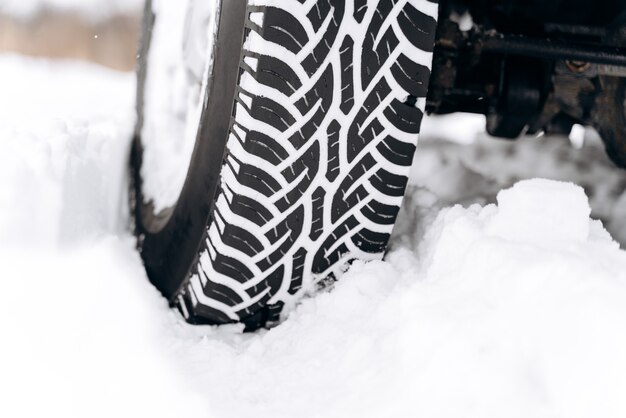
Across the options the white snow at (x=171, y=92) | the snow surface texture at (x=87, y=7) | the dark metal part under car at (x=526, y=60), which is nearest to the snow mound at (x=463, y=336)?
the dark metal part under car at (x=526, y=60)

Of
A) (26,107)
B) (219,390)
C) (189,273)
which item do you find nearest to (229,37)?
(189,273)

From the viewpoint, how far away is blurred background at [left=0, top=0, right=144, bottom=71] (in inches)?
138

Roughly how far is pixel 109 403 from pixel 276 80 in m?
0.42

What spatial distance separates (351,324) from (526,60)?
1.89 ft

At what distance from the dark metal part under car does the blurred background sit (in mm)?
2723

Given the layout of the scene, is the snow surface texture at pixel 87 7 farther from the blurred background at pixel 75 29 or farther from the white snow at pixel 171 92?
the white snow at pixel 171 92

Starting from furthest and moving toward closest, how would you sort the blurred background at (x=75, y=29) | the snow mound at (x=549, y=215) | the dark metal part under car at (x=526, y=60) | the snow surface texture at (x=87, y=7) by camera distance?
the snow surface texture at (x=87, y=7) < the blurred background at (x=75, y=29) < the dark metal part under car at (x=526, y=60) < the snow mound at (x=549, y=215)

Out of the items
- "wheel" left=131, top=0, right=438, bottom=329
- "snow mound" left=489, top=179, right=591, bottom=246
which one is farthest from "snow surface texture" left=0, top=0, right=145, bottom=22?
"snow mound" left=489, top=179, right=591, bottom=246

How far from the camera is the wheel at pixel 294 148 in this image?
0.73 meters

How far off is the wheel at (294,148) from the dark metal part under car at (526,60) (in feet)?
0.85

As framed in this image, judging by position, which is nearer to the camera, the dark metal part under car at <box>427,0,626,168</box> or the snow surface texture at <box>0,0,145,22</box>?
the dark metal part under car at <box>427,0,626,168</box>

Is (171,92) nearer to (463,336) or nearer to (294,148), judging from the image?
(294,148)

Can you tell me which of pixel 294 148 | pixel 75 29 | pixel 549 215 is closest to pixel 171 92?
pixel 294 148

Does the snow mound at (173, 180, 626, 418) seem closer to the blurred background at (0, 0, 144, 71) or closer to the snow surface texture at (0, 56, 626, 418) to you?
the snow surface texture at (0, 56, 626, 418)
